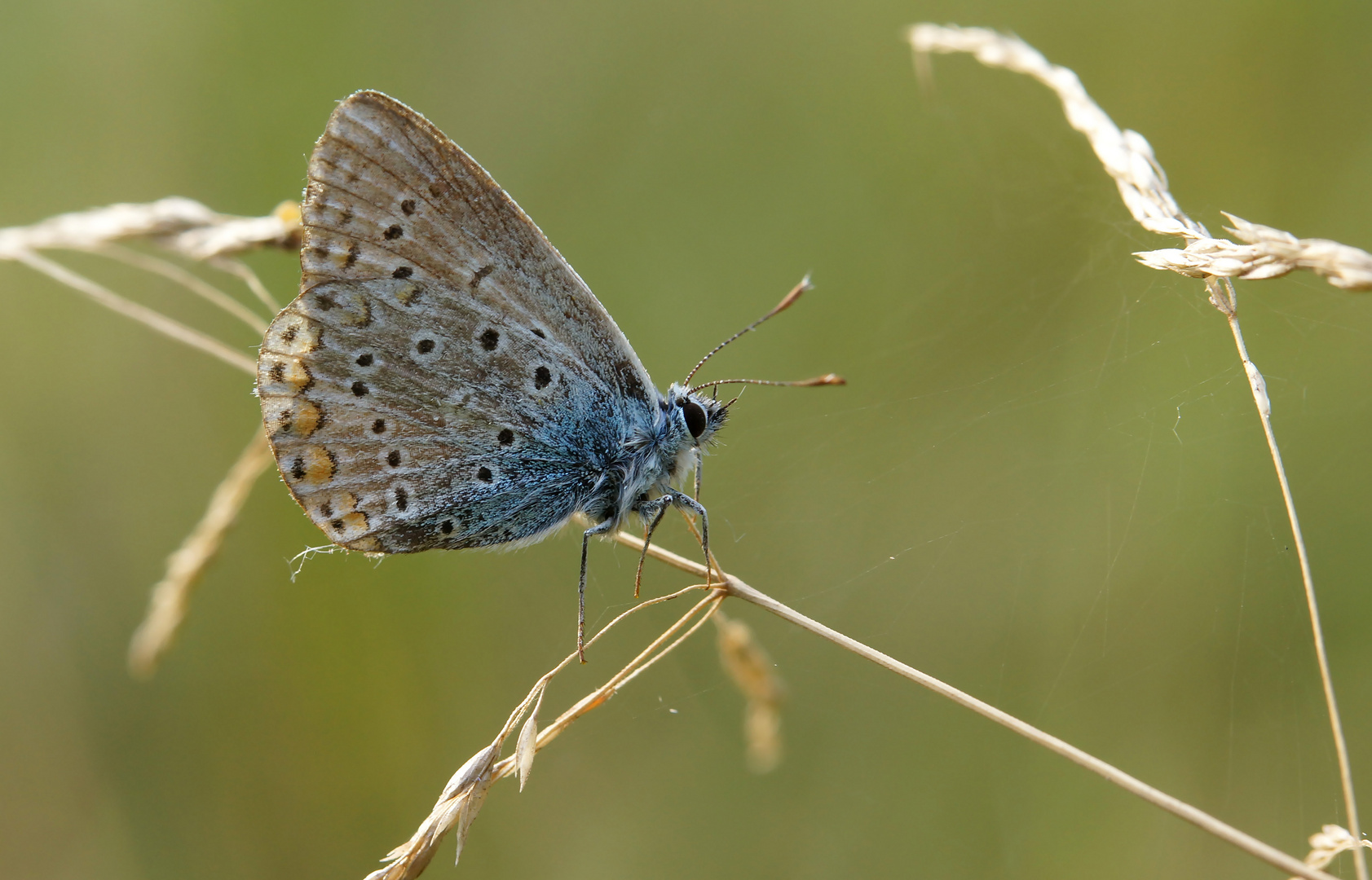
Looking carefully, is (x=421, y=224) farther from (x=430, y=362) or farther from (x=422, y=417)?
(x=422, y=417)

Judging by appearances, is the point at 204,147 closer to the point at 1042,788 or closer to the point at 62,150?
the point at 62,150

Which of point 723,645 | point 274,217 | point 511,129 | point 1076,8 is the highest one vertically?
point 511,129

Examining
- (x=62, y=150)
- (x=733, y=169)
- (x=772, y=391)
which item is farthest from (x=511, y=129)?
(x=62, y=150)

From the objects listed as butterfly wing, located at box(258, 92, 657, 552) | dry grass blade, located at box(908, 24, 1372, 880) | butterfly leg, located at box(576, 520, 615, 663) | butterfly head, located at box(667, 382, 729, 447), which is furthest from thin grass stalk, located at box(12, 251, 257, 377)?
dry grass blade, located at box(908, 24, 1372, 880)

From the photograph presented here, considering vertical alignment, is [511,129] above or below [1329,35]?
above

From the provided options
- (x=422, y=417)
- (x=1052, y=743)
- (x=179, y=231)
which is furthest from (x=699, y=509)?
(x=179, y=231)

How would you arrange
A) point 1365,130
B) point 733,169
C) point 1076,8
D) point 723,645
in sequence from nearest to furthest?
point 723,645 < point 1365,130 < point 1076,8 < point 733,169
